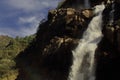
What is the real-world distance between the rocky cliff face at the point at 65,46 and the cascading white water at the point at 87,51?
1021 millimetres

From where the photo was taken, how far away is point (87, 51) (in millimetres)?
66062

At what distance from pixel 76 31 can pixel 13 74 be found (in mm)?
33870

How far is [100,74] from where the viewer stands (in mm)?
63375

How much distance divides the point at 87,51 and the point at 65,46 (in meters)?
5.32

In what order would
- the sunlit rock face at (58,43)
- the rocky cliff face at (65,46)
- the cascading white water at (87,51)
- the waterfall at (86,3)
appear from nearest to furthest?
the rocky cliff face at (65,46)
the cascading white water at (87,51)
the sunlit rock face at (58,43)
the waterfall at (86,3)

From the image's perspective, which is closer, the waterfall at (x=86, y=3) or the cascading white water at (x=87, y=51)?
the cascading white water at (x=87, y=51)

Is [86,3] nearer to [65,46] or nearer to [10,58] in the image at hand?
[65,46]

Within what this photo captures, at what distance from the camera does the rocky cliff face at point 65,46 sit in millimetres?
62562

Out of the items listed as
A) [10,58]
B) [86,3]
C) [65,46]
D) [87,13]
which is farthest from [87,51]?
[10,58]

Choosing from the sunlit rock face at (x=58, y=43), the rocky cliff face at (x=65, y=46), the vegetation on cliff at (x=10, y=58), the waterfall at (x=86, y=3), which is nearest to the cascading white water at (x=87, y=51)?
the rocky cliff face at (x=65, y=46)

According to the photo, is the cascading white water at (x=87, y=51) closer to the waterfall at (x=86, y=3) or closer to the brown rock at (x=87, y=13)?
the brown rock at (x=87, y=13)

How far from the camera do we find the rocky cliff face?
62.6 metres

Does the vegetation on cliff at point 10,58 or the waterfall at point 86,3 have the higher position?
the waterfall at point 86,3

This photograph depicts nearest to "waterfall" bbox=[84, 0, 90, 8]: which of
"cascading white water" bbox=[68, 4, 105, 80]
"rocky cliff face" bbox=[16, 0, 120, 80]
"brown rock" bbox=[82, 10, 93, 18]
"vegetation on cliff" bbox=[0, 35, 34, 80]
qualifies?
"rocky cliff face" bbox=[16, 0, 120, 80]
